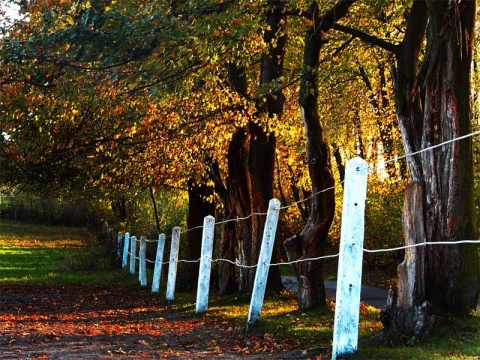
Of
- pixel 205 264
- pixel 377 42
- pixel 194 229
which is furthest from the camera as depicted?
pixel 194 229

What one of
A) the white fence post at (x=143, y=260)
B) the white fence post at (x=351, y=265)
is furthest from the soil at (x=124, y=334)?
A: the white fence post at (x=143, y=260)

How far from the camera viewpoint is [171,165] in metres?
17.9

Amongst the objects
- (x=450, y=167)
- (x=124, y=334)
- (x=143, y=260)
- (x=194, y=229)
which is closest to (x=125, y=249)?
(x=143, y=260)

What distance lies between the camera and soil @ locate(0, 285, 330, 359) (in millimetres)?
8828

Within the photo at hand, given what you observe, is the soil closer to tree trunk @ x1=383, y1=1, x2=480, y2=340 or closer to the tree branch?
tree trunk @ x1=383, y1=1, x2=480, y2=340

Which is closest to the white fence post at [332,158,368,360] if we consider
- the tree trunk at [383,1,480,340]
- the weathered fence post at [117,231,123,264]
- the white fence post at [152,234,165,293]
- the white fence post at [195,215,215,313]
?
the tree trunk at [383,1,480,340]

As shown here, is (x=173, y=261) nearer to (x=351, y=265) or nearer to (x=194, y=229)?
(x=194, y=229)

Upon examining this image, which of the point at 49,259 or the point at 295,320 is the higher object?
the point at 49,259

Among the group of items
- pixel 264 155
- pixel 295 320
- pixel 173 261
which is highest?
pixel 264 155

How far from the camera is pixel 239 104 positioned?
48.1ft

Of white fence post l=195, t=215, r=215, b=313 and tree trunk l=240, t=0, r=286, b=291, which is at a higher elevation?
tree trunk l=240, t=0, r=286, b=291

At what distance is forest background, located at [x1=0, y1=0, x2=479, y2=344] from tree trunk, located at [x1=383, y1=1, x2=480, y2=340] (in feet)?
0.08

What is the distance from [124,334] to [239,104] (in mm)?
5736

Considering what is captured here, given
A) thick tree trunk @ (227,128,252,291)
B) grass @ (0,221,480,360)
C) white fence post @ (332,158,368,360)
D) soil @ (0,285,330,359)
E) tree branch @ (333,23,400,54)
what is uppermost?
tree branch @ (333,23,400,54)
